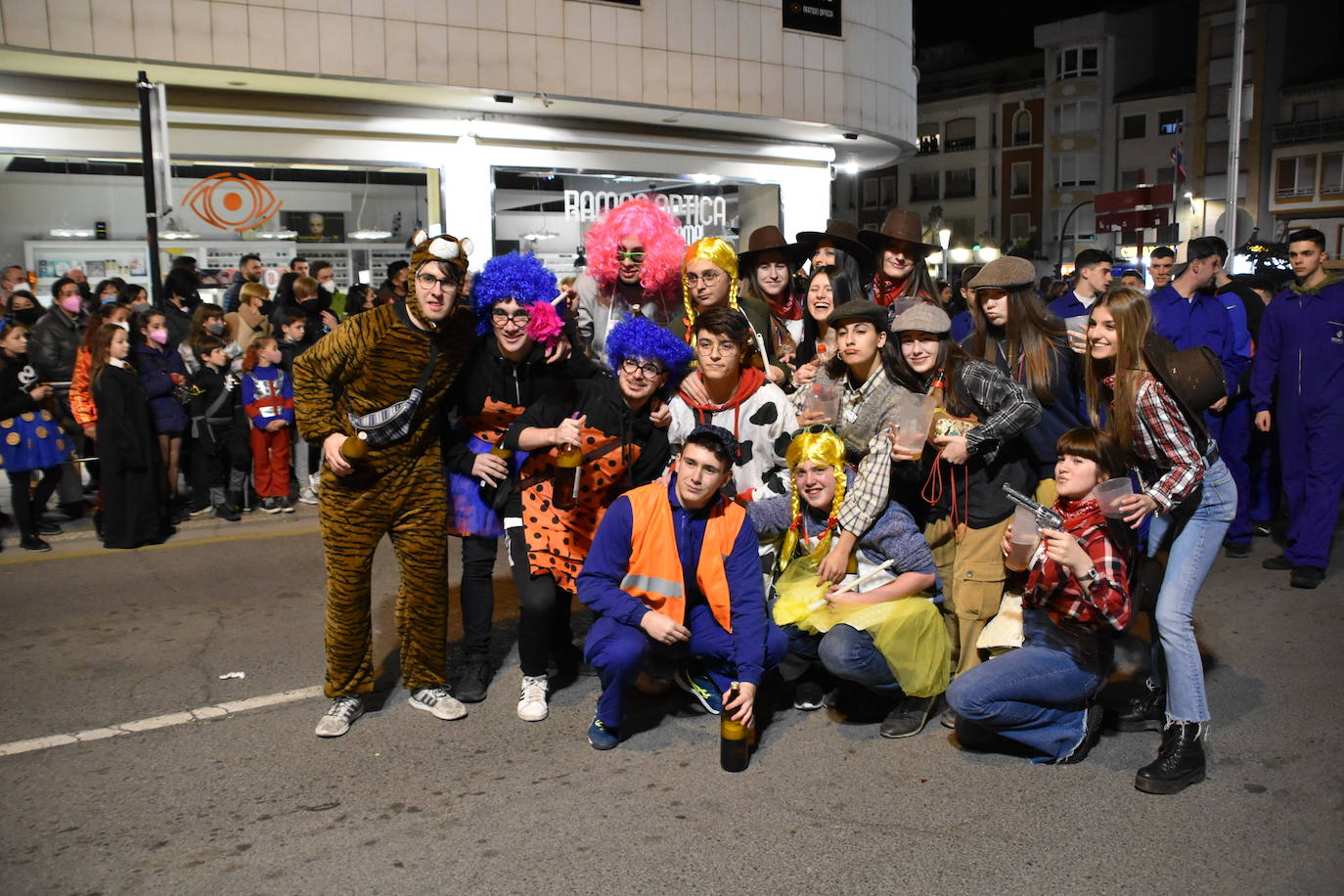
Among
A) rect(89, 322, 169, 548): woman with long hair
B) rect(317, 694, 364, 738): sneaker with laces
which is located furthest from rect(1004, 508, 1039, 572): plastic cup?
rect(89, 322, 169, 548): woman with long hair

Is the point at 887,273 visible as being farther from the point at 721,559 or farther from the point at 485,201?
the point at 485,201

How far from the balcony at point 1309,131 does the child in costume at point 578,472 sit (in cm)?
4470

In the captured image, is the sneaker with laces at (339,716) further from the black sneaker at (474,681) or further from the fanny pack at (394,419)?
the fanny pack at (394,419)

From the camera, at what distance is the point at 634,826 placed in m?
3.63

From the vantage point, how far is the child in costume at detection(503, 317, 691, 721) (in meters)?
4.64

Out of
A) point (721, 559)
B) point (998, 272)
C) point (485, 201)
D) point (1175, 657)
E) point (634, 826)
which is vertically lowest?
point (634, 826)

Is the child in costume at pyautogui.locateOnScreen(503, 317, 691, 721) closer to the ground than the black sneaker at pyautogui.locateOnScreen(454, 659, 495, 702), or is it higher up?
higher up

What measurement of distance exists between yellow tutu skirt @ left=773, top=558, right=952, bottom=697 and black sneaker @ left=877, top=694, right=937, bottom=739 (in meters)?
0.06

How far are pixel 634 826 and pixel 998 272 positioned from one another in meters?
2.78

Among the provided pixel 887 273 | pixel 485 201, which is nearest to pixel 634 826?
pixel 887 273

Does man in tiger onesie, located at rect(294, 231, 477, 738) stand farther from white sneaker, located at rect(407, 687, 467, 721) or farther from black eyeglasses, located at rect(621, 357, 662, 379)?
black eyeglasses, located at rect(621, 357, 662, 379)

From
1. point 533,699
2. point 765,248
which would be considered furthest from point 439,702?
point 765,248

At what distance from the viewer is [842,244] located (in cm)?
604

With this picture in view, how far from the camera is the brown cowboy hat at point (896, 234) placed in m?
6.07
